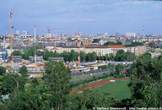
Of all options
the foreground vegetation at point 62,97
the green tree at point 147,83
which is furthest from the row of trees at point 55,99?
the green tree at point 147,83

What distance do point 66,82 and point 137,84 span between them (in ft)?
3.83

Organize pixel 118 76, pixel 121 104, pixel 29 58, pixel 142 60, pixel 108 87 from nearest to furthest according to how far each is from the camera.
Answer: pixel 121 104 < pixel 142 60 < pixel 108 87 < pixel 118 76 < pixel 29 58

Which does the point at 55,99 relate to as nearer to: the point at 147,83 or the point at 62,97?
the point at 62,97

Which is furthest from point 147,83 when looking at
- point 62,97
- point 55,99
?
point 55,99

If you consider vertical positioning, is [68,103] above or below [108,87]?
above

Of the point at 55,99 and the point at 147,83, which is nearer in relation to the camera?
the point at 55,99

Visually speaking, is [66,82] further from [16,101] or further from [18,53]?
[18,53]

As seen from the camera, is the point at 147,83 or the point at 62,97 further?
the point at 147,83

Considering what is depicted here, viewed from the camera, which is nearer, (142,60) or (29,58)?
(142,60)

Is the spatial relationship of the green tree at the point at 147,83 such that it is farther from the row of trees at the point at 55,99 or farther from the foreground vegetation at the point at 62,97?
the row of trees at the point at 55,99

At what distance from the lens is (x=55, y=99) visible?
5809mm

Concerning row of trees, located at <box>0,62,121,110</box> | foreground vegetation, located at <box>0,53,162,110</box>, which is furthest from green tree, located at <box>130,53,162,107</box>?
row of trees, located at <box>0,62,121,110</box>

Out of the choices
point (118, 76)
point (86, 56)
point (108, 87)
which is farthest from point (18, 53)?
point (108, 87)

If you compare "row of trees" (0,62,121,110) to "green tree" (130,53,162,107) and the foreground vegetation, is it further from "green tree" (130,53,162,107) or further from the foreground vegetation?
"green tree" (130,53,162,107)
